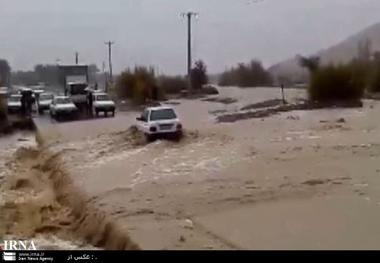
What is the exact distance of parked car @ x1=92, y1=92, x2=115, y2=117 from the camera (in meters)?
51.0

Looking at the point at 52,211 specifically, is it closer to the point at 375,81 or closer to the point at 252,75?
the point at 375,81

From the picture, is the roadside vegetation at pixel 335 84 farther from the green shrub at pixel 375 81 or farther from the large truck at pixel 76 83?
the large truck at pixel 76 83

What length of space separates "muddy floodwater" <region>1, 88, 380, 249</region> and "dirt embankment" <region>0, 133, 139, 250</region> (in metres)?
0.08

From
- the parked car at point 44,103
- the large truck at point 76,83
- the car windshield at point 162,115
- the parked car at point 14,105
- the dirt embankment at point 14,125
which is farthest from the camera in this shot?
the parked car at point 44,103

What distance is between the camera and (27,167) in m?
27.3

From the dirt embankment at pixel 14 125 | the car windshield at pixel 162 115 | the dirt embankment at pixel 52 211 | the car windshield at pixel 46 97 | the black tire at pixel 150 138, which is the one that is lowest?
the dirt embankment at pixel 14 125

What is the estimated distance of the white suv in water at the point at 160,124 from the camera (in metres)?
29.2

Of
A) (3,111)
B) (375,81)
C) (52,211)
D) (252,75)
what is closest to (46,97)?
(3,111)

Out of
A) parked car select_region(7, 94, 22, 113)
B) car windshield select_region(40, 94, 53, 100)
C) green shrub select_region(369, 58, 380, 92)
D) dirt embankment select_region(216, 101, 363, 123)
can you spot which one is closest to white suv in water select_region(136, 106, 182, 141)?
dirt embankment select_region(216, 101, 363, 123)

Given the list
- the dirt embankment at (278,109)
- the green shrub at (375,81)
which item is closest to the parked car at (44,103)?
the dirt embankment at (278,109)

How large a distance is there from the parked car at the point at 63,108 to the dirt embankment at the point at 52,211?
23521 mm

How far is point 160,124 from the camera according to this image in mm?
29266

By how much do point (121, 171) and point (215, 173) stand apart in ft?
12.2
